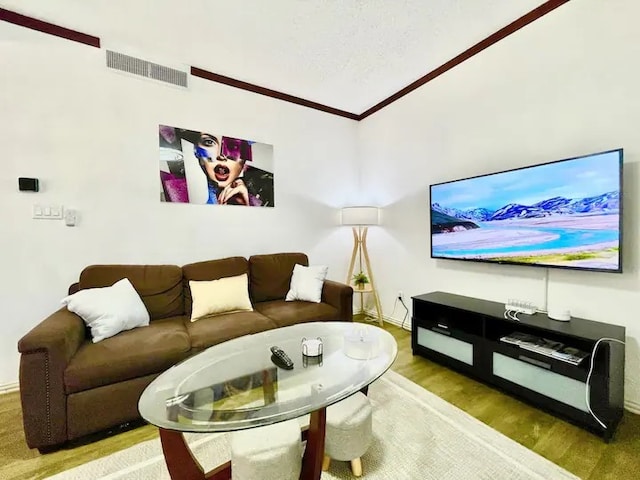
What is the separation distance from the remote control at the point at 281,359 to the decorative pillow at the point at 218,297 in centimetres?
105

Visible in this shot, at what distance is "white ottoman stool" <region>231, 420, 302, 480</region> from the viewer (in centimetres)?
109

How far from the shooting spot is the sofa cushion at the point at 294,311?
2.40 meters

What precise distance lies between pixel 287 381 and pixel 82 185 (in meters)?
2.33

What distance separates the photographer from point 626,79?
1.78 meters

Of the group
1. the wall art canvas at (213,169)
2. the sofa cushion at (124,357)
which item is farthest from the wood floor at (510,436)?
the wall art canvas at (213,169)

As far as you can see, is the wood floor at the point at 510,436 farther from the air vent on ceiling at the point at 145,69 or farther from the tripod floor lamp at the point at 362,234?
the air vent on ceiling at the point at 145,69

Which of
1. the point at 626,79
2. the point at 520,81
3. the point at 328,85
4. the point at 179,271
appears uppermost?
the point at 328,85

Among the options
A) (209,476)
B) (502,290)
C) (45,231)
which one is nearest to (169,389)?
(209,476)

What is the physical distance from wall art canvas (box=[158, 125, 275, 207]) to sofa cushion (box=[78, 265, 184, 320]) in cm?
68

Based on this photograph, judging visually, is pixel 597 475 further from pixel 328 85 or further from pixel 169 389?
pixel 328 85

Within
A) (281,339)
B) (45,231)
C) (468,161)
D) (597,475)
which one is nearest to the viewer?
(597,475)

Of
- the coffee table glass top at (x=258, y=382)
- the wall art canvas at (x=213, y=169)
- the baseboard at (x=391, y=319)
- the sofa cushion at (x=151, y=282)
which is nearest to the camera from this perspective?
the coffee table glass top at (x=258, y=382)

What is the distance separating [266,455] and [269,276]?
75.2 inches

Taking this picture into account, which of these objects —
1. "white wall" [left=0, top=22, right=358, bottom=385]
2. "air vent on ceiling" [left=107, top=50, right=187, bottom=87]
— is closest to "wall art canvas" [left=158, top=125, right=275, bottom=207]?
"white wall" [left=0, top=22, right=358, bottom=385]
